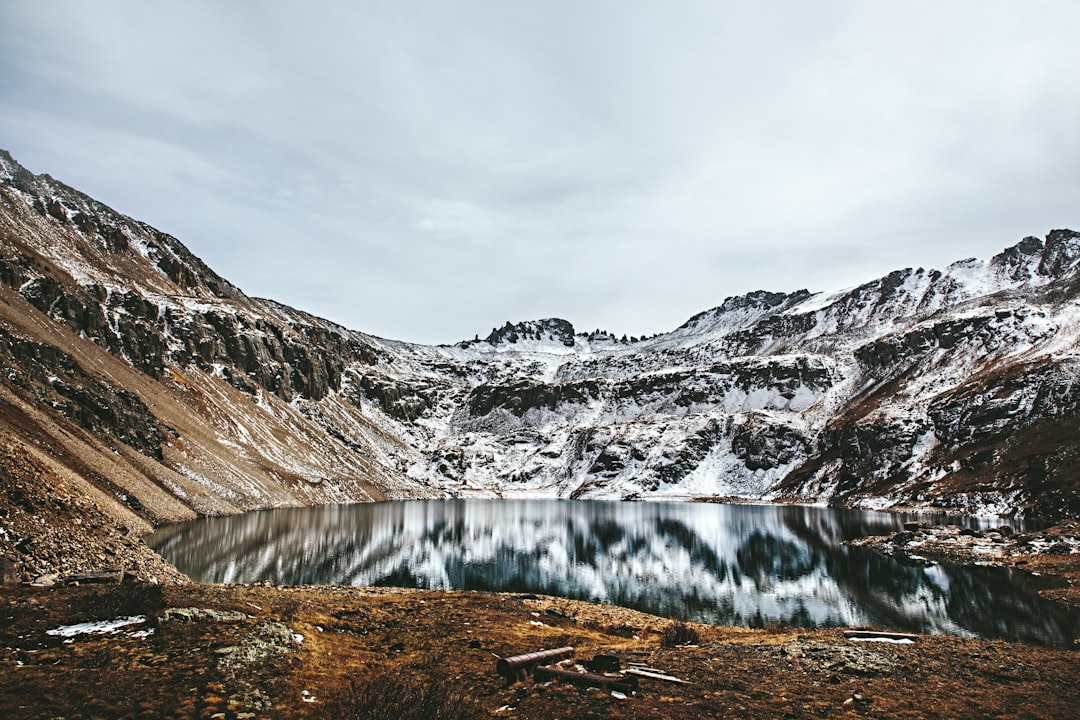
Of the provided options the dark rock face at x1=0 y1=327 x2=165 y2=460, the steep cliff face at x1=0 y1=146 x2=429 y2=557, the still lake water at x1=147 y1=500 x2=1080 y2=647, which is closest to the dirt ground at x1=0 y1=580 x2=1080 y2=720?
the still lake water at x1=147 y1=500 x2=1080 y2=647

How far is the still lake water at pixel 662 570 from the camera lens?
38.9 m

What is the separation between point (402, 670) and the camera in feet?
58.0

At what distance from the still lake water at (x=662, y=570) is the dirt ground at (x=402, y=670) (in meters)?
14.7

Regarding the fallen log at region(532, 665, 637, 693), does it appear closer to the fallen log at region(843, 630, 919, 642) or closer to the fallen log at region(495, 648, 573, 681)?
the fallen log at region(495, 648, 573, 681)

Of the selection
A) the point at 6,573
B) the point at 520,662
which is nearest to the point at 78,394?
the point at 6,573

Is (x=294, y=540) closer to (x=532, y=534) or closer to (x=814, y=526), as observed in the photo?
(x=532, y=534)

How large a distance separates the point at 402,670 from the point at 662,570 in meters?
47.8

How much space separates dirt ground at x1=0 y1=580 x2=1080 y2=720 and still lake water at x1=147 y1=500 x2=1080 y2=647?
1471 cm

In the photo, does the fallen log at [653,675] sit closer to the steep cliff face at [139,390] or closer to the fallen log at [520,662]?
the fallen log at [520,662]

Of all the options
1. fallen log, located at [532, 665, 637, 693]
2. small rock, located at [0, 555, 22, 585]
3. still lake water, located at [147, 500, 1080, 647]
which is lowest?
still lake water, located at [147, 500, 1080, 647]

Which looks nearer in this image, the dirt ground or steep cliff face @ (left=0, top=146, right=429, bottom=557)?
the dirt ground

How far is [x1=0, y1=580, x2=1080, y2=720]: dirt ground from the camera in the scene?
12508 mm

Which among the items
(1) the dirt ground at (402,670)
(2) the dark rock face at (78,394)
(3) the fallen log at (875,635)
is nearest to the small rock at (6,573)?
(1) the dirt ground at (402,670)

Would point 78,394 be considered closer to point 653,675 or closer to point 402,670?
point 402,670
